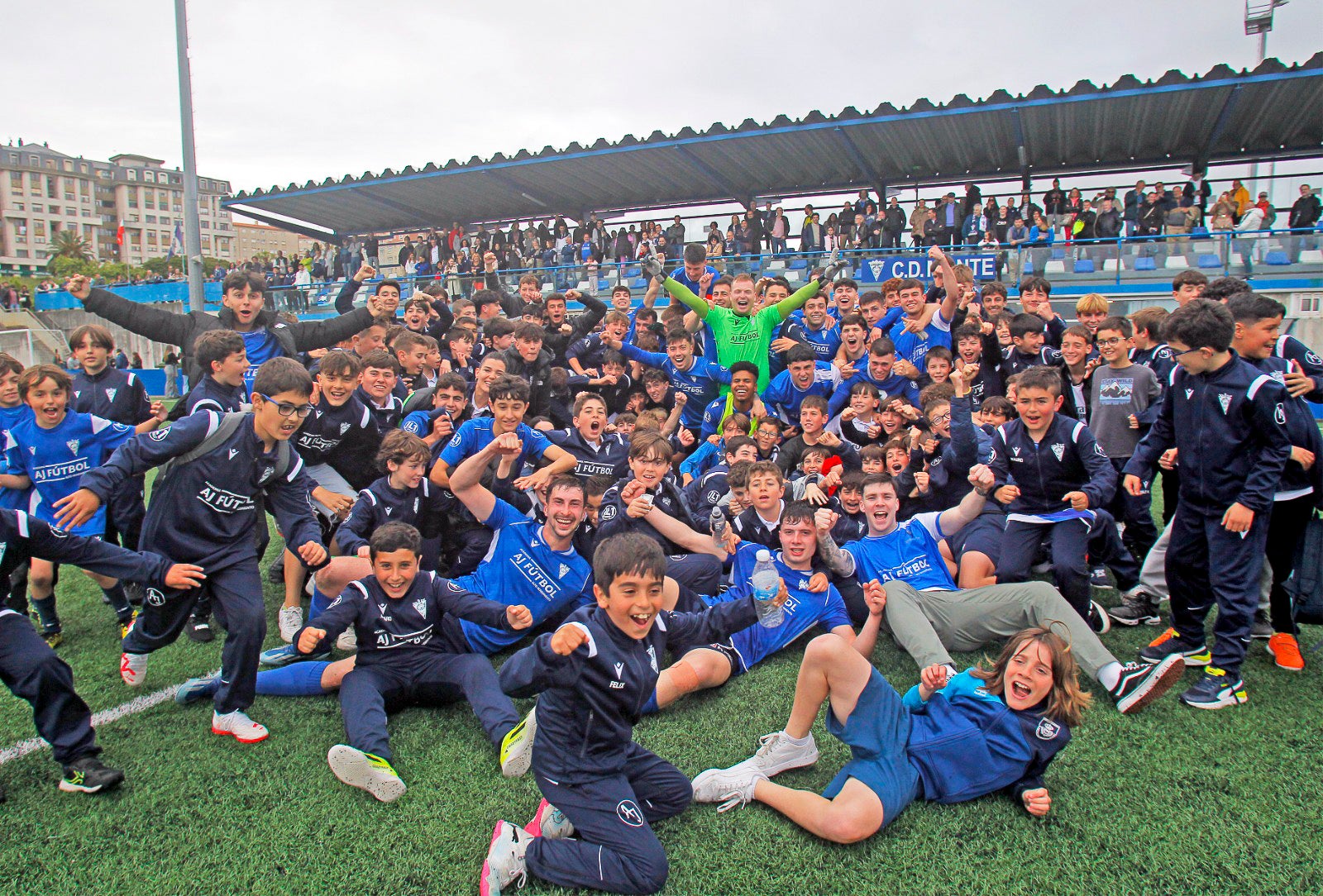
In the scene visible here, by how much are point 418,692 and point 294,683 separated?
765 mm

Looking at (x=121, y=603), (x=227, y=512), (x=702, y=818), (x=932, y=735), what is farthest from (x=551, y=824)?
(x=121, y=603)

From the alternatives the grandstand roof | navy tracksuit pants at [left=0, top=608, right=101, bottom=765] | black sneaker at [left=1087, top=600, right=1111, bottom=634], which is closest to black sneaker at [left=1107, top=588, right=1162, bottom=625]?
black sneaker at [left=1087, top=600, right=1111, bottom=634]

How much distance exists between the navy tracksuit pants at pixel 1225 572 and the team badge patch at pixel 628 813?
311 centimetres

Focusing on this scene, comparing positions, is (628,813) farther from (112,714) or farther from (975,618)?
(112,714)

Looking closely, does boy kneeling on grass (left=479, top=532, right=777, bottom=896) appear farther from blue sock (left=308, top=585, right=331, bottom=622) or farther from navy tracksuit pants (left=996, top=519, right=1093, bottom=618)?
navy tracksuit pants (left=996, top=519, right=1093, bottom=618)

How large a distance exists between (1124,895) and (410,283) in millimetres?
16206

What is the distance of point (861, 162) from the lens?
18219 millimetres

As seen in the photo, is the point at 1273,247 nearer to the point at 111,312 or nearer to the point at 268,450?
the point at 268,450

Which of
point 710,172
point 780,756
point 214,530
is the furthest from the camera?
point 710,172

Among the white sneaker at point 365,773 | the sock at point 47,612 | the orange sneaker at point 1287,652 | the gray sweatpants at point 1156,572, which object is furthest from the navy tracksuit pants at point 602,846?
the sock at point 47,612

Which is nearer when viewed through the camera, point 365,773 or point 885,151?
point 365,773

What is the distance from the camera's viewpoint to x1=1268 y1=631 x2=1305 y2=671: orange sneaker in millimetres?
4199

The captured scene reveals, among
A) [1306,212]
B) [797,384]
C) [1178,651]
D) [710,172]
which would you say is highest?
[710,172]

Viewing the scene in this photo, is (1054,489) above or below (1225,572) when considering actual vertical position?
above
